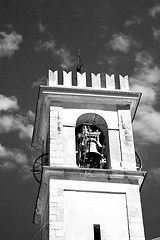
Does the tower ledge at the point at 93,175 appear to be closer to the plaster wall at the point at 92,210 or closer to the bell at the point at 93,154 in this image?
the plaster wall at the point at 92,210

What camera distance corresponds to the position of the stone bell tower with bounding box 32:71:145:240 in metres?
24.7

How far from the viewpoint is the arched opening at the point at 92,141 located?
27094 millimetres

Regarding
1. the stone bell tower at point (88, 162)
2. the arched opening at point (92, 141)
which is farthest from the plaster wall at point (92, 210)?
the arched opening at point (92, 141)

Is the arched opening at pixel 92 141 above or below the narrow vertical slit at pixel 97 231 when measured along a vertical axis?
above

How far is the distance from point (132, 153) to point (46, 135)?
14.0ft

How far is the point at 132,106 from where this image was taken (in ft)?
93.5

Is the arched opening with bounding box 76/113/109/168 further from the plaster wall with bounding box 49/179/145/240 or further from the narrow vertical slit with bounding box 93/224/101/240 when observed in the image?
the narrow vertical slit with bounding box 93/224/101/240

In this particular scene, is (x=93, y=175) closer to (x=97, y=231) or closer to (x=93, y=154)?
(x=93, y=154)

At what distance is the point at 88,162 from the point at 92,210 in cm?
282

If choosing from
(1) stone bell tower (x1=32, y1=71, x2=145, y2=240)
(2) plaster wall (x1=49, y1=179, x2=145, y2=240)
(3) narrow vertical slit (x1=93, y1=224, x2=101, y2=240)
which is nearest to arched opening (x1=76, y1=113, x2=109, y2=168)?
(1) stone bell tower (x1=32, y1=71, x2=145, y2=240)

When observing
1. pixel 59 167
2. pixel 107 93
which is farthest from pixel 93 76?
pixel 59 167

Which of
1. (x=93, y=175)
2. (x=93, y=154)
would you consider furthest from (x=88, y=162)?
(x=93, y=175)

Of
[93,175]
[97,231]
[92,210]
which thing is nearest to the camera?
[97,231]

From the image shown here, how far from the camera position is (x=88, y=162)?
27.3 m
